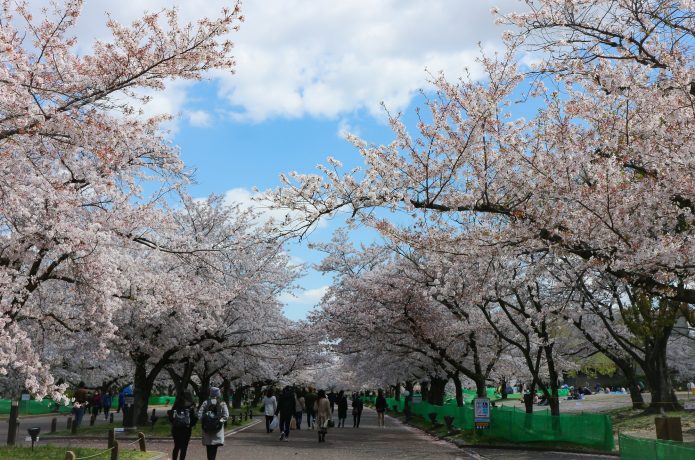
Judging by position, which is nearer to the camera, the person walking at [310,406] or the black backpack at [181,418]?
the black backpack at [181,418]

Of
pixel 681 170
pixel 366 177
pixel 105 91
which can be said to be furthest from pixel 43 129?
pixel 681 170

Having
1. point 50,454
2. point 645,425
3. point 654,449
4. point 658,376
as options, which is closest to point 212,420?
point 50,454

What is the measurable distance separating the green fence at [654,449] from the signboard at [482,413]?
10.3 meters

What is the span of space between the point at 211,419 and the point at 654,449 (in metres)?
7.25

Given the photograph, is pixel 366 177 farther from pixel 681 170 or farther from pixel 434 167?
pixel 681 170

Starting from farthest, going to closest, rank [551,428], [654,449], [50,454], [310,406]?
1. [310,406]
2. [551,428]
3. [50,454]
4. [654,449]

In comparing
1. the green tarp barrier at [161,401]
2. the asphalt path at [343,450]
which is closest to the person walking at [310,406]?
the asphalt path at [343,450]

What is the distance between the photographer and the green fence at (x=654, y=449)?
6932 millimetres

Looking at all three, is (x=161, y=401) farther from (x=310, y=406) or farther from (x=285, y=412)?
(x=285, y=412)

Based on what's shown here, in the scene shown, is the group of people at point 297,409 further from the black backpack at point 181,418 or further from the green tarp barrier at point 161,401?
the green tarp barrier at point 161,401

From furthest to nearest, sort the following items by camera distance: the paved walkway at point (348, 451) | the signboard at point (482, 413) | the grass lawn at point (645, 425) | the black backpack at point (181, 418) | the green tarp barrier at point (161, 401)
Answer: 1. the green tarp barrier at point (161, 401)
2. the signboard at point (482, 413)
3. the grass lawn at point (645, 425)
4. the paved walkway at point (348, 451)
5. the black backpack at point (181, 418)

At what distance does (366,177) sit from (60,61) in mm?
4746

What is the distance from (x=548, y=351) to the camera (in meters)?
A: 19.6

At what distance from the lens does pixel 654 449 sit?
7672mm
